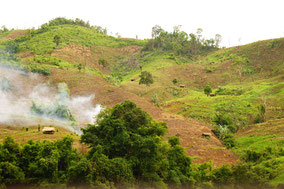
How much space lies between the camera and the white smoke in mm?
21844

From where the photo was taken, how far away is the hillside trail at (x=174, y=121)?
2207cm

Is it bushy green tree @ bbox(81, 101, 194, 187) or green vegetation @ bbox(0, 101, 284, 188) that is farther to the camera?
bushy green tree @ bbox(81, 101, 194, 187)

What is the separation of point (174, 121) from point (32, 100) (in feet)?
52.4

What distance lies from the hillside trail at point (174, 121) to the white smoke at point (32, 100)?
2.08m

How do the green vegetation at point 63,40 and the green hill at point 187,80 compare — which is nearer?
the green hill at point 187,80

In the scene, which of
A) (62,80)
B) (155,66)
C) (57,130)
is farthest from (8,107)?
(155,66)

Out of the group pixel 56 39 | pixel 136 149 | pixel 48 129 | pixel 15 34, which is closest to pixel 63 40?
pixel 56 39

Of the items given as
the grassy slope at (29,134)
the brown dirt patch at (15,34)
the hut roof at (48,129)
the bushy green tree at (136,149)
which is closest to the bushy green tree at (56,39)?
the brown dirt patch at (15,34)

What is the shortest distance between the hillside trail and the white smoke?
6.82 feet

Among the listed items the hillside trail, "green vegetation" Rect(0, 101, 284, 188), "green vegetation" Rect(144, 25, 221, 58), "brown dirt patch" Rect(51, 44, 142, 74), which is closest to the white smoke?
the hillside trail

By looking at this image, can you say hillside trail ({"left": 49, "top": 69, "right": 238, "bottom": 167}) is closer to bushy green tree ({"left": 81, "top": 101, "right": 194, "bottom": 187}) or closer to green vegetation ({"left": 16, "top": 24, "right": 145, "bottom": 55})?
bushy green tree ({"left": 81, "top": 101, "right": 194, "bottom": 187})

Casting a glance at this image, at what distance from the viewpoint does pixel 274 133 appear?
78.5 feet

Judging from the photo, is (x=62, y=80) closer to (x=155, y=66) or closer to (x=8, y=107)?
(x=8, y=107)

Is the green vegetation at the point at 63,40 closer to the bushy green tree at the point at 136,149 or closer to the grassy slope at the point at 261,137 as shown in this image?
the grassy slope at the point at 261,137
